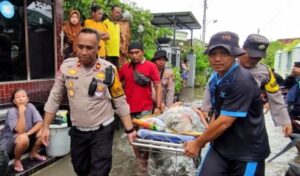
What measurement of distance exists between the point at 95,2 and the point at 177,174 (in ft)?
16.7

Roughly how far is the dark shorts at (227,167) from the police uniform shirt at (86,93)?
111 cm

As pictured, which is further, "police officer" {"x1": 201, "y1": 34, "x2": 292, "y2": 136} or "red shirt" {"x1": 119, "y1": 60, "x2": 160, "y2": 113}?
"red shirt" {"x1": 119, "y1": 60, "x2": 160, "y2": 113}

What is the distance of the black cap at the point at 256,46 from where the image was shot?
3.31 meters

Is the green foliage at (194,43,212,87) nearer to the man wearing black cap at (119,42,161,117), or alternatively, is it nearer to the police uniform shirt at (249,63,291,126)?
the man wearing black cap at (119,42,161,117)

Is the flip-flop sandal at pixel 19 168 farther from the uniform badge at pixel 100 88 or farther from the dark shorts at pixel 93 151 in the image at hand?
the uniform badge at pixel 100 88

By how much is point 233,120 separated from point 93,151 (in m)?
1.48

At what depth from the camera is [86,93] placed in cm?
313

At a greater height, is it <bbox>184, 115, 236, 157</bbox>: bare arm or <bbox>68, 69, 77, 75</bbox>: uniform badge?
<bbox>68, 69, 77, 75</bbox>: uniform badge

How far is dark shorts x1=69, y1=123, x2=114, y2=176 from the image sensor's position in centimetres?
320

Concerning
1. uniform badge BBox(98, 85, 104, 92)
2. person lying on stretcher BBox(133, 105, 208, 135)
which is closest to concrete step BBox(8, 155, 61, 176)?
person lying on stretcher BBox(133, 105, 208, 135)

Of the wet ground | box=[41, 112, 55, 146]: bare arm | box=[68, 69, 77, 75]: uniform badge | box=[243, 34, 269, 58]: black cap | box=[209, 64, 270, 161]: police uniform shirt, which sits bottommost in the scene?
the wet ground

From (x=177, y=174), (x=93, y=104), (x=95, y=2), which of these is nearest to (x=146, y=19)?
(x=95, y=2)

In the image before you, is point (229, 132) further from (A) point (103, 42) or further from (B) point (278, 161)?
(A) point (103, 42)

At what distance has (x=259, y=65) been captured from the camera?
3.47 m
